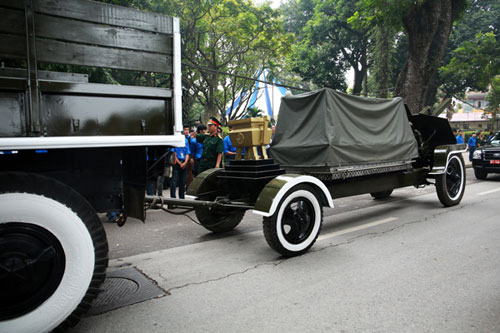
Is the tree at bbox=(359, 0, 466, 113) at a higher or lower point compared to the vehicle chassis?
higher

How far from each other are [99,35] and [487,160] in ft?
39.7

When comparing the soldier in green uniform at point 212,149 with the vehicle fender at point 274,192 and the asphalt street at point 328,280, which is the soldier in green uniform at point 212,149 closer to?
the asphalt street at point 328,280

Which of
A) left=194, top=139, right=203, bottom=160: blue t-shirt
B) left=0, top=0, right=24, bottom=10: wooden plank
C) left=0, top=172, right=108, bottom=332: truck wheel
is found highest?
left=0, top=0, right=24, bottom=10: wooden plank

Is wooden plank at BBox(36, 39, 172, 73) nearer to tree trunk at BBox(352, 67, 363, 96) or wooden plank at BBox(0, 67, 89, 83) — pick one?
wooden plank at BBox(0, 67, 89, 83)

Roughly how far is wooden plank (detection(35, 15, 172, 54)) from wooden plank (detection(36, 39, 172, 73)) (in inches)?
1.5

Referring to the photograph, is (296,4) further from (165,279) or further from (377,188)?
(165,279)

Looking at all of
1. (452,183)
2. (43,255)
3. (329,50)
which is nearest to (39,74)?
(43,255)

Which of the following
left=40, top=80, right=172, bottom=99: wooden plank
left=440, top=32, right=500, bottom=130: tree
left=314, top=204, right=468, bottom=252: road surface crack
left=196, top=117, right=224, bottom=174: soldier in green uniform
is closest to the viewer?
left=40, top=80, right=172, bottom=99: wooden plank

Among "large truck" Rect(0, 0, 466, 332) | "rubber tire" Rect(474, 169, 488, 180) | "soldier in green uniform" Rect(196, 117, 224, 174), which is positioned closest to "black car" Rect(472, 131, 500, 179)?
"rubber tire" Rect(474, 169, 488, 180)

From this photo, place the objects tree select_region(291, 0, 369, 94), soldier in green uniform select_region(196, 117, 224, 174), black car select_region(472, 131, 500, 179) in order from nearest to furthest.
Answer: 1. soldier in green uniform select_region(196, 117, 224, 174)
2. black car select_region(472, 131, 500, 179)
3. tree select_region(291, 0, 369, 94)

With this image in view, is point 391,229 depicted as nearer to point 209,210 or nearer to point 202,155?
point 209,210

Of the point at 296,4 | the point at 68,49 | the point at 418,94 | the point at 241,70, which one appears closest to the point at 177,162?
the point at 68,49

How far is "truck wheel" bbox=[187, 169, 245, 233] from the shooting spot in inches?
202

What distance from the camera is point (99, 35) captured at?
8.29 ft
